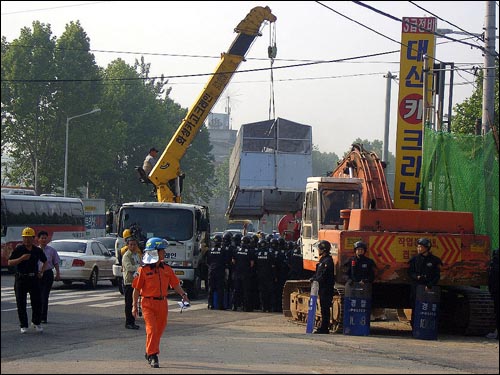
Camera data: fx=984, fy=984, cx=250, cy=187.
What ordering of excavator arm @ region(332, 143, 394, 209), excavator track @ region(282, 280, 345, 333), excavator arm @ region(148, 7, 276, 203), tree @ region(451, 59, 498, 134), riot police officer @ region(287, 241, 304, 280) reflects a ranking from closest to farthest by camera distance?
1. excavator track @ region(282, 280, 345, 333)
2. excavator arm @ region(332, 143, 394, 209)
3. riot police officer @ region(287, 241, 304, 280)
4. excavator arm @ region(148, 7, 276, 203)
5. tree @ region(451, 59, 498, 134)

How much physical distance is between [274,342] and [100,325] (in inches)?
174

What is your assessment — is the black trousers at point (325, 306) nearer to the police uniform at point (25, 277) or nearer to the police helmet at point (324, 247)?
the police helmet at point (324, 247)

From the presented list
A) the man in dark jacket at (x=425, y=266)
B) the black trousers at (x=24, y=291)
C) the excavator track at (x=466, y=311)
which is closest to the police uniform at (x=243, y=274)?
the excavator track at (x=466, y=311)

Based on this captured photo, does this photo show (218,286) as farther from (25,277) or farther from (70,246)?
(25,277)

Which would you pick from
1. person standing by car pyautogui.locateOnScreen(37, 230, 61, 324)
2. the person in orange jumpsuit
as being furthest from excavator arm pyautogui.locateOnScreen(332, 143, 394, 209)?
the person in orange jumpsuit

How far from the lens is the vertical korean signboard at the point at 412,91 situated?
2419 cm

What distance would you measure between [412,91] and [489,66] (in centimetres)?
427

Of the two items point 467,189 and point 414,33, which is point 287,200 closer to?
point 414,33

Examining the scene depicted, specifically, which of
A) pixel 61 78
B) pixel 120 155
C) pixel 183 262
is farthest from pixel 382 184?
pixel 120 155

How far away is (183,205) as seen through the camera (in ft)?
89.2

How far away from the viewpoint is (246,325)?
1966 centimetres

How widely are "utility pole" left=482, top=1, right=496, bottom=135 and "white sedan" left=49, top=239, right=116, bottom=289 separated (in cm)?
1328

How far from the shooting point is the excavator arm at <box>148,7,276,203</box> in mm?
29484

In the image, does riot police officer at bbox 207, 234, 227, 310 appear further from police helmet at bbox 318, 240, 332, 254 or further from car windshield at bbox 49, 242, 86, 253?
car windshield at bbox 49, 242, 86, 253
